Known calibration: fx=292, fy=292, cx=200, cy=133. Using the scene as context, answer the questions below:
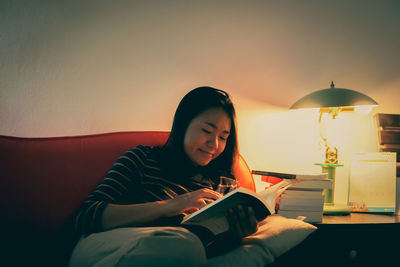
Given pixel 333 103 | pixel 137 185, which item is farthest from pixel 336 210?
pixel 137 185

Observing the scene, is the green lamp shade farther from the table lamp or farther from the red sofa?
the red sofa

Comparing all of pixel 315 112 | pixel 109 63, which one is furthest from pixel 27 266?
pixel 315 112

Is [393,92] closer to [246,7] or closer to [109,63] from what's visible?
[246,7]

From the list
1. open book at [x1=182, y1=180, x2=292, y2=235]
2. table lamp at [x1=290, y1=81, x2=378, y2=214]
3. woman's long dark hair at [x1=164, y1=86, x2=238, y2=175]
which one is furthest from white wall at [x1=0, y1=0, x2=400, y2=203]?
open book at [x1=182, y1=180, x2=292, y2=235]

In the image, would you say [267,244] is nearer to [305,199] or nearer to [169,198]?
[169,198]

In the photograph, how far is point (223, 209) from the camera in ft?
2.37

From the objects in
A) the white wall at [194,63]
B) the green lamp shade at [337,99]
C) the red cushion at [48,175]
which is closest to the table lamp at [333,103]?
the green lamp shade at [337,99]

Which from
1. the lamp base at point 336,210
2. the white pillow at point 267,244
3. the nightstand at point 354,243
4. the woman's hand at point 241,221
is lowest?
the nightstand at point 354,243

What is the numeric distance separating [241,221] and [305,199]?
494mm

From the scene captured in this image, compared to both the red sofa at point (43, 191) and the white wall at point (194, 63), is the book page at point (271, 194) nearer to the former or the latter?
the red sofa at point (43, 191)

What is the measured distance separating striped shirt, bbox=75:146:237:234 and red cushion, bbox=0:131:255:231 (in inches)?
7.0

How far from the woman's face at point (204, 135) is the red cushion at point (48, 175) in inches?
11.6

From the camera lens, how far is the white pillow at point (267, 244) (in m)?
0.70

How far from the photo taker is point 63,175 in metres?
0.99
